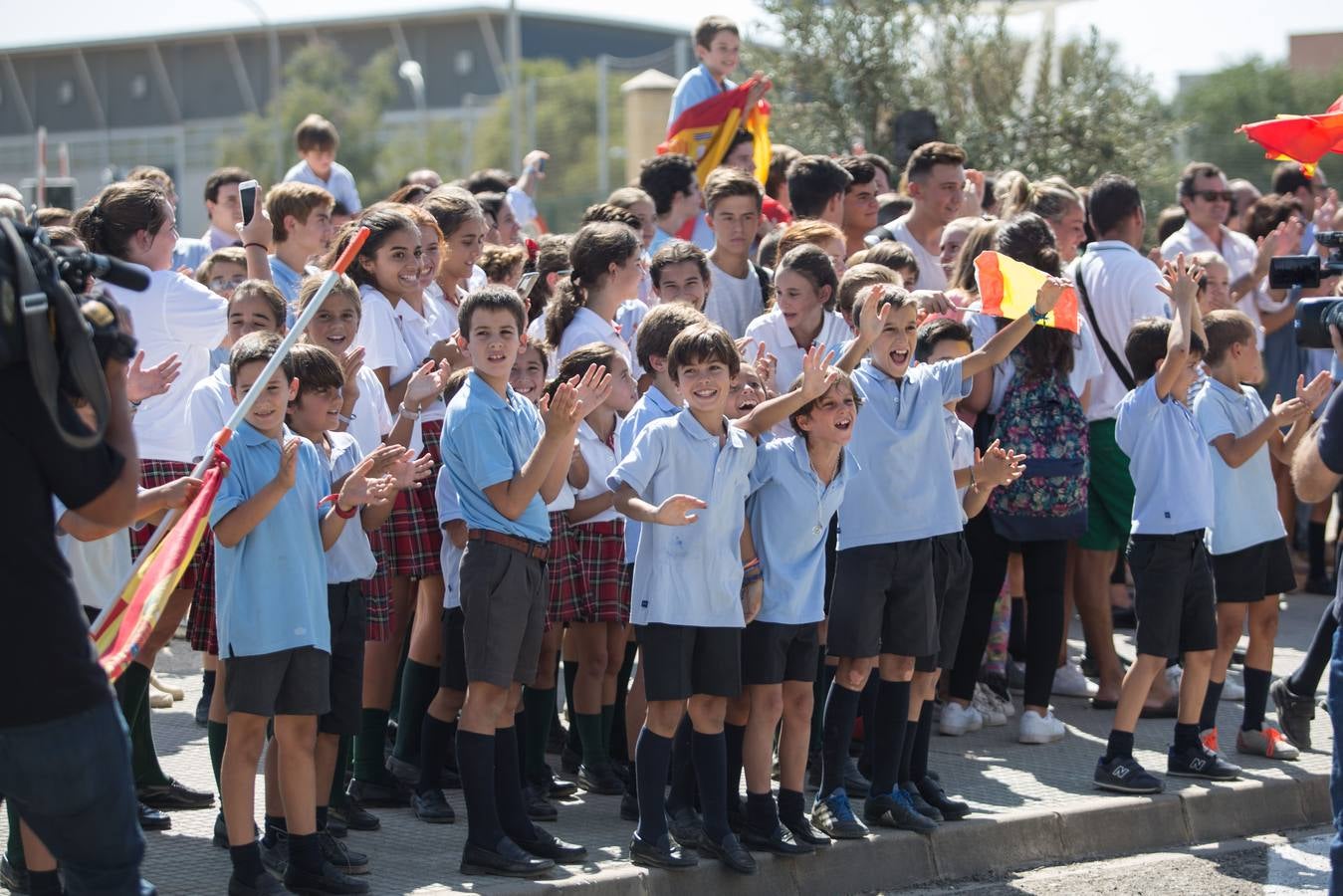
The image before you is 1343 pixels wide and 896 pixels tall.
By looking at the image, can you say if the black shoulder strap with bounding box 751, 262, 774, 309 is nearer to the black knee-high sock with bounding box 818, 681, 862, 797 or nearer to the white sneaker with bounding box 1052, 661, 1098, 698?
the black knee-high sock with bounding box 818, 681, 862, 797

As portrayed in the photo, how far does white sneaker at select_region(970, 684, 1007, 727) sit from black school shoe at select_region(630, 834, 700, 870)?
2.52m

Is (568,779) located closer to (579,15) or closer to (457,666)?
(457,666)

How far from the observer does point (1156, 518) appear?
22.7 ft

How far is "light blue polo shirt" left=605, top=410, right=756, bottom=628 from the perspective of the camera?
563cm

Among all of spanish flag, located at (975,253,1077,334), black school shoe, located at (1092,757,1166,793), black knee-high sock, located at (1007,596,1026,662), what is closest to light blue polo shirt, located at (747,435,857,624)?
spanish flag, located at (975,253,1077,334)

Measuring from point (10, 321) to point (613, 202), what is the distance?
5.13 m

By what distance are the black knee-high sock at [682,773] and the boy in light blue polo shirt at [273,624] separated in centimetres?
124

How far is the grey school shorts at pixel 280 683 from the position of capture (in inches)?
200

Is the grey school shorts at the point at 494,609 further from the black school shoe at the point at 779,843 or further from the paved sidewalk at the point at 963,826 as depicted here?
the black school shoe at the point at 779,843

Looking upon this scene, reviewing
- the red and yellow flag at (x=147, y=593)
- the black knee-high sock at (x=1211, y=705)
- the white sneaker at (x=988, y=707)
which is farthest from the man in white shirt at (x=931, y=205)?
the red and yellow flag at (x=147, y=593)

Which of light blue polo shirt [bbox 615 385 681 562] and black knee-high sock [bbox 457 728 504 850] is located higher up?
light blue polo shirt [bbox 615 385 681 562]

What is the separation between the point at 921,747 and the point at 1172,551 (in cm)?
138

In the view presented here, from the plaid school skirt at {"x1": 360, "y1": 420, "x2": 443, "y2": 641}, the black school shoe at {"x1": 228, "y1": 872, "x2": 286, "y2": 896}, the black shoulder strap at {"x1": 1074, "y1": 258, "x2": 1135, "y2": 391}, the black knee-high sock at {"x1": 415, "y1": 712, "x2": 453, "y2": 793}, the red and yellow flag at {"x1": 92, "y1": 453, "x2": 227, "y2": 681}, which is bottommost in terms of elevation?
the black school shoe at {"x1": 228, "y1": 872, "x2": 286, "y2": 896}

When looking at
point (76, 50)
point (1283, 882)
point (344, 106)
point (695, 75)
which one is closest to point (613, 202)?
point (695, 75)
